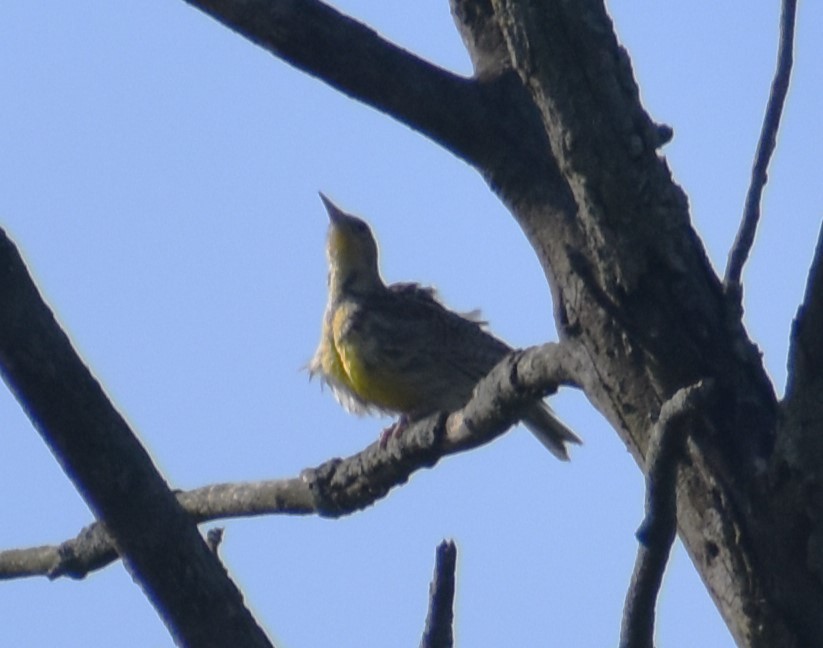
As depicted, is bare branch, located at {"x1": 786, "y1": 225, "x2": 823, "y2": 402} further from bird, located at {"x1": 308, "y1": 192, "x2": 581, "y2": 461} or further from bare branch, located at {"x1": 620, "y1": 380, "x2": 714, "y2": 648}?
bird, located at {"x1": 308, "y1": 192, "x2": 581, "y2": 461}

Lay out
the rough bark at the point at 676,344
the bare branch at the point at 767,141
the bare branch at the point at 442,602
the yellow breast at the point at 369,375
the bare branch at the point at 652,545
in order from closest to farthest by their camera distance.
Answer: the bare branch at the point at 652,545, the bare branch at the point at 442,602, the rough bark at the point at 676,344, the bare branch at the point at 767,141, the yellow breast at the point at 369,375

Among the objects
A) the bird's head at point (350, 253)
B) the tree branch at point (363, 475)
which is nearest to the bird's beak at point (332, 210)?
the bird's head at point (350, 253)

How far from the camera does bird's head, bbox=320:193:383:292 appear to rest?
Answer: 1073cm

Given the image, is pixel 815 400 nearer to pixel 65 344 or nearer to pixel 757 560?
pixel 757 560

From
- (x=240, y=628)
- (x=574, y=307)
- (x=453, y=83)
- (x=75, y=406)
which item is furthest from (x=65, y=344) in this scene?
(x=453, y=83)

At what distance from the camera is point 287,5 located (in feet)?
13.8

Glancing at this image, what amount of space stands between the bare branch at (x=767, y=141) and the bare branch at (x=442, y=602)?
0.97m

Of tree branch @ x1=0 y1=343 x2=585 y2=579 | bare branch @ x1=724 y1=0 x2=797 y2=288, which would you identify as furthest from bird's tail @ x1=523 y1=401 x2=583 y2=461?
bare branch @ x1=724 y1=0 x2=797 y2=288

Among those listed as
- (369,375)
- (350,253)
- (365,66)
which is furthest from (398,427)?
(365,66)

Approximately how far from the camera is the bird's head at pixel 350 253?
35.2ft

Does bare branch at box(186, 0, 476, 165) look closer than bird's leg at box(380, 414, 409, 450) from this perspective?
Yes

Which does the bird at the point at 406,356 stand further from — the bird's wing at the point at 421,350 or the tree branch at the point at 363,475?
the tree branch at the point at 363,475

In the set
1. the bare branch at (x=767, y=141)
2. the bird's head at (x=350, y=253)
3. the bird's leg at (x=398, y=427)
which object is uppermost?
the bird's head at (x=350, y=253)

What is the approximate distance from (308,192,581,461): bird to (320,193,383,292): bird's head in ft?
0.50
